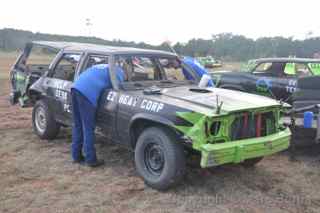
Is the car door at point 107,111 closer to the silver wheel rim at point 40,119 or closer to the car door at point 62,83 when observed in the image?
the car door at point 62,83

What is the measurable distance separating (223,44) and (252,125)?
60.8 metres

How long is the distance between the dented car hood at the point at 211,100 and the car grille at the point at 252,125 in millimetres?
129

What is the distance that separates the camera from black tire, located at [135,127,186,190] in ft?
15.1

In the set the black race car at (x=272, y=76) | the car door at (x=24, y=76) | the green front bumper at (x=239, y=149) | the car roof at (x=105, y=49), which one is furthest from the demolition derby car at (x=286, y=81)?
the car door at (x=24, y=76)

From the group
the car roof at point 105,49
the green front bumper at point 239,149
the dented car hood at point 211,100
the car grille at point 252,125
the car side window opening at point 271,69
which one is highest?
the car roof at point 105,49

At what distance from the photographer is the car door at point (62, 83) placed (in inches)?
250

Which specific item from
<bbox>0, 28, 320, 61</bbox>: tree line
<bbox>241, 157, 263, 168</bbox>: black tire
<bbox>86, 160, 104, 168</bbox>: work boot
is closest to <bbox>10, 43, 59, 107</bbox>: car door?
<bbox>86, 160, 104, 168</bbox>: work boot

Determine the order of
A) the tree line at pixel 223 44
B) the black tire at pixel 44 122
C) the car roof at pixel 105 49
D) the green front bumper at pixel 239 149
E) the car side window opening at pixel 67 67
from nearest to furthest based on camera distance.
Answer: the green front bumper at pixel 239 149 → the car roof at pixel 105 49 → the car side window opening at pixel 67 67 → the black tire at pixel 44 122 → the tree line at pixel 223 44

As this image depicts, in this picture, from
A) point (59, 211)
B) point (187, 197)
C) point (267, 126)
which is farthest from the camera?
point (267, 126)

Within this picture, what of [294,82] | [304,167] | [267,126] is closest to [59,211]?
[267,126]

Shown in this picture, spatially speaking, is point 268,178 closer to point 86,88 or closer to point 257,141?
point 257,141

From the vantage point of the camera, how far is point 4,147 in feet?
21.8

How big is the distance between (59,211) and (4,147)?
2.85 m

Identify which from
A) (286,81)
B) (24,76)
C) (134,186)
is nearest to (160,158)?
(134,186)
